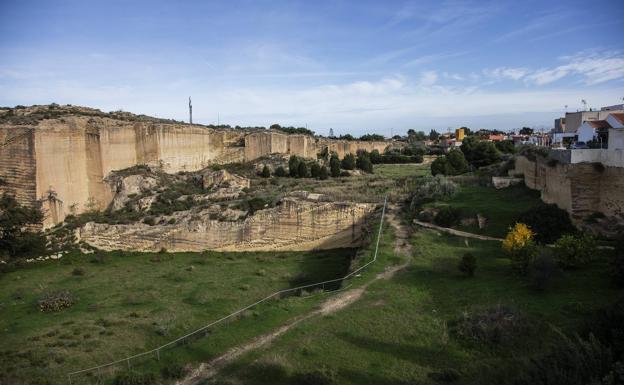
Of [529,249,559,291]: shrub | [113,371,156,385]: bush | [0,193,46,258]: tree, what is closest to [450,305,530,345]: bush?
[529,249,559,291]: shrub

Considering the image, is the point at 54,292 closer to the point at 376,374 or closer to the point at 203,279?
the point at 203,279

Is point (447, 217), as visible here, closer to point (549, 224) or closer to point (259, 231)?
point (549, 224)

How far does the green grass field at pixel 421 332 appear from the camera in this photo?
784 cm

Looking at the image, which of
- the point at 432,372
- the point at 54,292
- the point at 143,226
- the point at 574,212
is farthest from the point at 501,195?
the point at 54,292

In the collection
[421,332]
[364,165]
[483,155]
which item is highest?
[483,155]

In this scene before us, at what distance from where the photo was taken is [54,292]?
47.4 ft

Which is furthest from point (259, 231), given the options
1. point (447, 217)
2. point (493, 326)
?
point (493, 326)

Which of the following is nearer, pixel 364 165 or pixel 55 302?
pixel 55 302

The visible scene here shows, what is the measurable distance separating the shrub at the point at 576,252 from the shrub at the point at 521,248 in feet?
2.32

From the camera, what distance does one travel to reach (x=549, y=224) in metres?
14.4

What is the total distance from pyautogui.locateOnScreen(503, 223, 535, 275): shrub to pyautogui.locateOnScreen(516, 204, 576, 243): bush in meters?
1.25

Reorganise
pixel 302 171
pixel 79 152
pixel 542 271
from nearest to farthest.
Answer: pixel 542 271 < pixel 79 152 < pixel 302 171

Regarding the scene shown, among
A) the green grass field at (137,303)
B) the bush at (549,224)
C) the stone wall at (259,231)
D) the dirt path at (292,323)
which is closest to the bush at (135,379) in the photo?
the dirt path at (292,323)

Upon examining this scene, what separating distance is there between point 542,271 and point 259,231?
1231 cm
